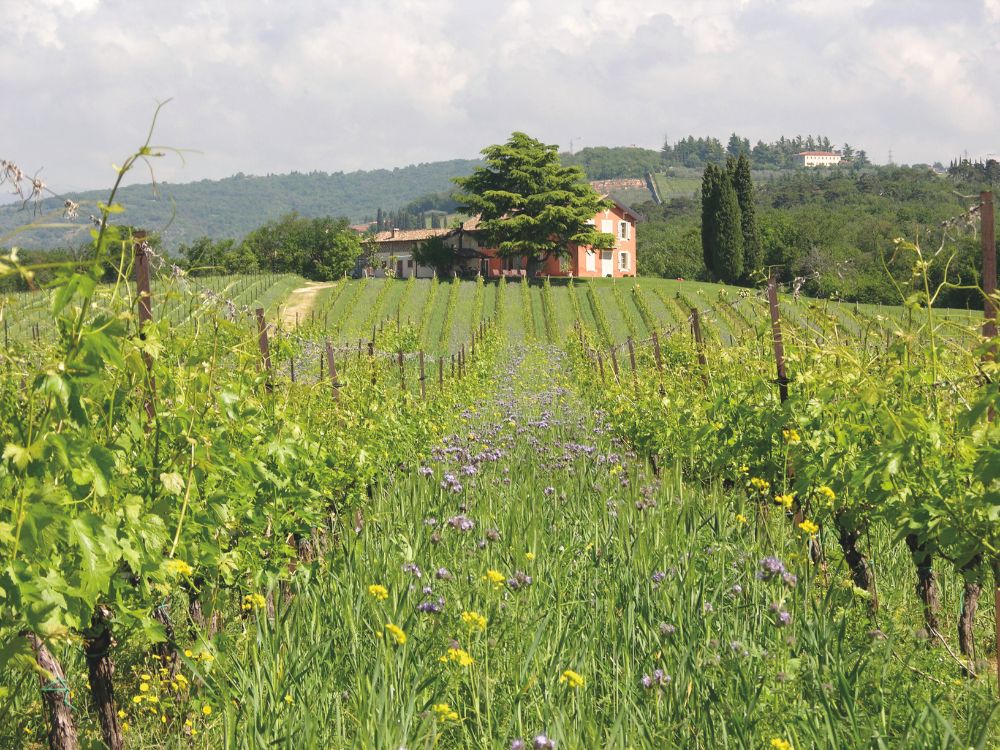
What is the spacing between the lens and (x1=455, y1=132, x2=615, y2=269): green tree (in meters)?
52.1

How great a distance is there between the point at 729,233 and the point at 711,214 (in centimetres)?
194

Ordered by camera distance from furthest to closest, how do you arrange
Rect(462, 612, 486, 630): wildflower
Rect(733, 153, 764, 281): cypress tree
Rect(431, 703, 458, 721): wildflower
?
Rect(733, 153, 764, 281): cypress tree < Rect(462, 612, 486, 630): wildflower < Rect(431, 703, 458, 721): wildflower

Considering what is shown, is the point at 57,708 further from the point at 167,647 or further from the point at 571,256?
the point at 571,256

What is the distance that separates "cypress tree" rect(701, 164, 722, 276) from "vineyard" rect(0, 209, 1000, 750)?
176 feet

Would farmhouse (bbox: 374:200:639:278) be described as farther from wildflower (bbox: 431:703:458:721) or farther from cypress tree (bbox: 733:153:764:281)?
wildflower (bbox: 431:703:458:721)

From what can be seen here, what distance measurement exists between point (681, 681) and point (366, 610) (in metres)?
1.58

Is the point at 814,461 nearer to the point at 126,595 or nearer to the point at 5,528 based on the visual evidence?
the point at 126,595

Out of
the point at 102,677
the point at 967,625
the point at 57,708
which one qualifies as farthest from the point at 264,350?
the point at 967,625

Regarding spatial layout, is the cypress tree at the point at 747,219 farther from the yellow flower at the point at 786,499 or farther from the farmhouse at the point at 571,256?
the yellow flower at the point at 786,499

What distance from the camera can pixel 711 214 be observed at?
57.7m

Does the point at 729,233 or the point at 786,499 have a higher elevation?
the point at 729,233

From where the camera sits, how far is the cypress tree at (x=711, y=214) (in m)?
57.1

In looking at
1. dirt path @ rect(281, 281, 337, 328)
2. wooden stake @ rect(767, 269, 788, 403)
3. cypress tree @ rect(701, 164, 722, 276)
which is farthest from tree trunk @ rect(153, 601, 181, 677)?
cypress tree @ rect(701, 164, 722, 276)

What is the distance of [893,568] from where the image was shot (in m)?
5.38
